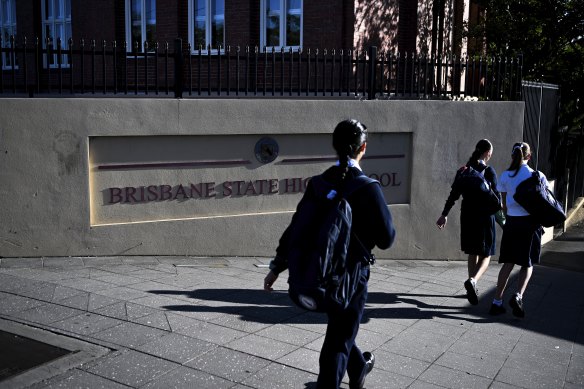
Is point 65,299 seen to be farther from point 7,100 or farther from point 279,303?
point 7,100

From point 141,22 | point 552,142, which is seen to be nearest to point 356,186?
point 552,142

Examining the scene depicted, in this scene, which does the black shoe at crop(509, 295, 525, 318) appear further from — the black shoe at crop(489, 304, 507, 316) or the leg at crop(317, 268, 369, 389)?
the leg at crop(317, 268, 369, 389)

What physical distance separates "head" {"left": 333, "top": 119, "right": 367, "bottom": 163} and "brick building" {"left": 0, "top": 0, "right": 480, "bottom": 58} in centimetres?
993

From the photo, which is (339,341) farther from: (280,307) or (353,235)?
(280,307)

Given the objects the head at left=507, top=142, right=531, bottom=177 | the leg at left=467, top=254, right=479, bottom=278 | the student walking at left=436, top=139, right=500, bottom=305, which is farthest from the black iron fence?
the leg at left=467, top=254, right=479, bottom=278

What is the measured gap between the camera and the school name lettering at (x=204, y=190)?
8.32 metres

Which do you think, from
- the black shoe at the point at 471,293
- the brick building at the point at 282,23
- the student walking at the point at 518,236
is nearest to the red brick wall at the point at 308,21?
the brick building at the point at 282,23

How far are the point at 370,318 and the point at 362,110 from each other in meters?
3.91

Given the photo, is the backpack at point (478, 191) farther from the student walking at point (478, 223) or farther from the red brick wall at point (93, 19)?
the red brick wall at point (93, 19)

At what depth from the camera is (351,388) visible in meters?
4.54

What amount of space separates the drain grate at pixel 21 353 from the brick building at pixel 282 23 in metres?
9.81

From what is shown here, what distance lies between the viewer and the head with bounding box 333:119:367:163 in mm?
4027

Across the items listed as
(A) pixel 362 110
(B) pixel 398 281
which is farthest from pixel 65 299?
(A) pixel 362 110

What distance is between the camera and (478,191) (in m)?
7.40
